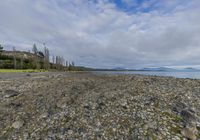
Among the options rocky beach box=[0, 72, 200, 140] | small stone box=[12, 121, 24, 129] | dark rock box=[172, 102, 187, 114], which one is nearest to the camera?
rocky beach box=[0, 72, 200, 140]

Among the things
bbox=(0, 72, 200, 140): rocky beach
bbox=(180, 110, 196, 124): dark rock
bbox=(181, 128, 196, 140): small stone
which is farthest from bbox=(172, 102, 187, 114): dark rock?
bbox=(181, 128, 196, 140): small stone

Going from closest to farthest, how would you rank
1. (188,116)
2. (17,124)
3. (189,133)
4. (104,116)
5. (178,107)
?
(189,133), (188,116), (17,124), (104,116), (178,107)

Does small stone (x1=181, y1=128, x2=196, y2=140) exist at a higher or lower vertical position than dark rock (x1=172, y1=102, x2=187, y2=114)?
lower

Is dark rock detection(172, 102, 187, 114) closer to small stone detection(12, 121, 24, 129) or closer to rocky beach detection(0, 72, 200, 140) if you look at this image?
rocky beach detection(0, 72, 200, 140)

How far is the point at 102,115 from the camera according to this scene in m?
5.77

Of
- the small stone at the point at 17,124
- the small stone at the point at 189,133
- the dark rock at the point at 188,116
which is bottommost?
the small stone at the point at 17,124

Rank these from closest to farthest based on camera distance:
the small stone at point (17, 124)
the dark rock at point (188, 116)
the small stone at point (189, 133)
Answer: the small stone at point (189, 133), the dark rock at point (188, 116), the small stone at point (17, 124)

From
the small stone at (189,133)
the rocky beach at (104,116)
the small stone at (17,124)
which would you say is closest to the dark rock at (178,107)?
the rocky beach at (104,116)

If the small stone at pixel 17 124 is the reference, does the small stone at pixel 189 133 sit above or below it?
above

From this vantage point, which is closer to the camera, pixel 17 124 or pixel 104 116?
pixel 17 124

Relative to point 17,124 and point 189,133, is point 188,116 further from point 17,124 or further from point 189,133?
point 17,124

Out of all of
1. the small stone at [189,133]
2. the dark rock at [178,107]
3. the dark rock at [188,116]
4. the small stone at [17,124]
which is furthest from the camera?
the dark rock at [178,107]

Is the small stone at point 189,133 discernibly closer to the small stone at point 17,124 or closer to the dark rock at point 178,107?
the dark rock at point 178,107

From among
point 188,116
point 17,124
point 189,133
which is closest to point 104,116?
point 189,133
